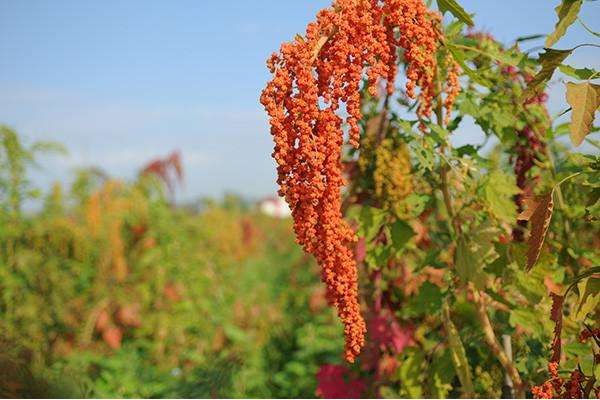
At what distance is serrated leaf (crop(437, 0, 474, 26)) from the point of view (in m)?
1.80

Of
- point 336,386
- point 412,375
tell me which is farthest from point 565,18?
point 336,386

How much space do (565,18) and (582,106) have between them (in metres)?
0.23

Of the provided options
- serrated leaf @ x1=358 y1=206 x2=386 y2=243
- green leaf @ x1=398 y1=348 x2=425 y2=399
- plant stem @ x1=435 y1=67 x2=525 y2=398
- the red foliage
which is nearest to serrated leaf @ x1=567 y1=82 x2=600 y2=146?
plant stem @ x1=435 y1=67 x2=525 y2=398

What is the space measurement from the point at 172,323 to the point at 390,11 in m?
3.79

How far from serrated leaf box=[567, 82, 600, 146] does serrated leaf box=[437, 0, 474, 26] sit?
0.37 meters

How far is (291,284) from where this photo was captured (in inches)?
287

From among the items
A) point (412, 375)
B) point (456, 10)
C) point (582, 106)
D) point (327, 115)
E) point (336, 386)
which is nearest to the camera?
point (582, 106)

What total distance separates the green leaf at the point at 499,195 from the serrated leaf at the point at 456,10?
64 centimetres

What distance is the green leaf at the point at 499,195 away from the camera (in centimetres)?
221

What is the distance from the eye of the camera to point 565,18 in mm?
1587

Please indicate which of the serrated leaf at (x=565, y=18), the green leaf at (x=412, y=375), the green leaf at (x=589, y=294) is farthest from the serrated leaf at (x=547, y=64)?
the green leaf at (x=412, y=375)

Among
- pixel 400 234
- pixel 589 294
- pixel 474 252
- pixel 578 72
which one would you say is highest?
pixel 578 72

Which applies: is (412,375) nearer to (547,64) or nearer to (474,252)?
(474,252)

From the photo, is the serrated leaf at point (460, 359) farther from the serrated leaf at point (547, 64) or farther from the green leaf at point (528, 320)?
the serrated leaf at point (547, 64)
